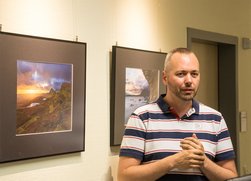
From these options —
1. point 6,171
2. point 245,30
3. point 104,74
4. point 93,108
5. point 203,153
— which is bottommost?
point 6,171

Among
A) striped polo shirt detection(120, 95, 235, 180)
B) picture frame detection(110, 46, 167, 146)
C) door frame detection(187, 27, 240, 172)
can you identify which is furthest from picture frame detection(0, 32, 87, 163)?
door frame detection(187, 27, 240, 172)

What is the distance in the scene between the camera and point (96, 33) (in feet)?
8.11

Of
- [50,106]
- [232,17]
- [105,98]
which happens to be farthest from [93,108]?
[232,17]

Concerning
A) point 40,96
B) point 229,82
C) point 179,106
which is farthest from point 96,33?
point 229,82

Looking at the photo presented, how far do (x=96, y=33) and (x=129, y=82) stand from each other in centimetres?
45

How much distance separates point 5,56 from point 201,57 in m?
2.32

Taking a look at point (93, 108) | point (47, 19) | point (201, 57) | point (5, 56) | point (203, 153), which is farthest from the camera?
point (201, 57)

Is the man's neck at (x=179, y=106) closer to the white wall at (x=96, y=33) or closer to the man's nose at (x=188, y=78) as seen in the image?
the man's nose at (x=188, y=78)

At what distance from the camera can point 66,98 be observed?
2264 mm

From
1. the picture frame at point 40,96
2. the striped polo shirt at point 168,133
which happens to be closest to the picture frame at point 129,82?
the picture frame at point 40,96

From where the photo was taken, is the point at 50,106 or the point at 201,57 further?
the point at 201,57

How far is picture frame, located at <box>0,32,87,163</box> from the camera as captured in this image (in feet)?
6.39

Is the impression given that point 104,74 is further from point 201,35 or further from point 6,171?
point 201,35

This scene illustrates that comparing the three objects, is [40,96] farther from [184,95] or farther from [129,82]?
[184,95]
